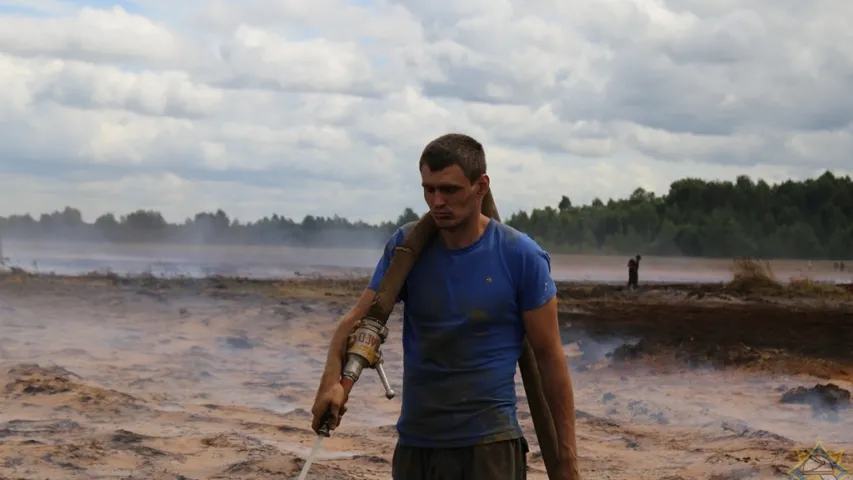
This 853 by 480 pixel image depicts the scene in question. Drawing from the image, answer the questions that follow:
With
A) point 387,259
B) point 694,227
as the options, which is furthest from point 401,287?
point 694,227

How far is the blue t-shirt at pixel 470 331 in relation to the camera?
3.83m

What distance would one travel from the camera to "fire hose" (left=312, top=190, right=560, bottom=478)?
3715mm

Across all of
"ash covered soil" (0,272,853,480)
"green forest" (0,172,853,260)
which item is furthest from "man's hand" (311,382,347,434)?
"green forest" (0,172,853,260)

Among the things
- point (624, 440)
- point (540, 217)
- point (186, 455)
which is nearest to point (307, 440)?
point (186, 455)

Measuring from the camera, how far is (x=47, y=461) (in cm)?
795

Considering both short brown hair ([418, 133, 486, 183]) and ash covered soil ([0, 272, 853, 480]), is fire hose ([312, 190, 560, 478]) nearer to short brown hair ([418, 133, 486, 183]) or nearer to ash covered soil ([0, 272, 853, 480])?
short brown hair ([418, 133, 486, 183])

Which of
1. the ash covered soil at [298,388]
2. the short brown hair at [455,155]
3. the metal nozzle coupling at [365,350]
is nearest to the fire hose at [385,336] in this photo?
the metal nozzle coupling at [365,350]

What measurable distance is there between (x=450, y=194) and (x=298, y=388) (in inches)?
361

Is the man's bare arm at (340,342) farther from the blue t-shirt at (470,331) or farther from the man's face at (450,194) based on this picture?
the man's face at (450,194)

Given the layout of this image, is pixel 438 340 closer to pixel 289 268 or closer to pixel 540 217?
pixel 289 268

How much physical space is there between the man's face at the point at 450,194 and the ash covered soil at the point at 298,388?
14.4 feet

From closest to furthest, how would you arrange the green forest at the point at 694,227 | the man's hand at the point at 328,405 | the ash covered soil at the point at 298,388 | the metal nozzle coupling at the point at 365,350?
the man's hand at the point at 328,405, the metal nozzle coupling at the point at 365,350, the ash covered soil at the point at 298,388, the green forest at the point at 694,227

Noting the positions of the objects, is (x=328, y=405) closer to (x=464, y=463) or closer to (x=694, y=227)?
(x=464, y=463)

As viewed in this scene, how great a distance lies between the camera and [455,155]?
147 inches
